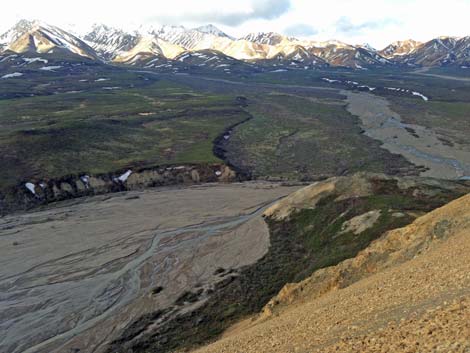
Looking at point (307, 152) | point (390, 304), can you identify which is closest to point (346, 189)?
point (390, 304)

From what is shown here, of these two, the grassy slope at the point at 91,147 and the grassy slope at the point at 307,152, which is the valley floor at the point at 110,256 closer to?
the grassy slope at the point at 91,147

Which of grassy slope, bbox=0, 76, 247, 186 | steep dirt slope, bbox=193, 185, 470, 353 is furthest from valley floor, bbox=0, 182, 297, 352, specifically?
grassy slope, bbox=0, 76, 247, 186

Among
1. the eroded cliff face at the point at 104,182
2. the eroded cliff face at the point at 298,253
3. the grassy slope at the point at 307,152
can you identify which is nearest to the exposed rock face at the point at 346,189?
the eroded cliff face at the point at 298,253

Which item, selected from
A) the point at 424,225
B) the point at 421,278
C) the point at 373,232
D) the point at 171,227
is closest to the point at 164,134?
the point at 171,227

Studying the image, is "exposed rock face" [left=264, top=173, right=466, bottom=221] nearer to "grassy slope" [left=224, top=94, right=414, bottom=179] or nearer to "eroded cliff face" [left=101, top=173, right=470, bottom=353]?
"eroded cliff face" [left=101, top=173, right=470, bottom=353]

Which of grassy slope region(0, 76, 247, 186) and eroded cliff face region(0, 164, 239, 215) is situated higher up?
grassy slope region(0, 76, 247, 186)

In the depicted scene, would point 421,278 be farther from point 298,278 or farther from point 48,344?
point 48,344

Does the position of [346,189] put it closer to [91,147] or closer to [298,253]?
[298,253]
